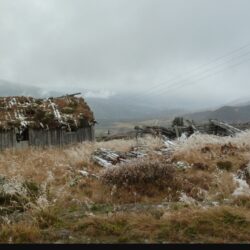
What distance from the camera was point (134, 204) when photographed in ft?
27.7

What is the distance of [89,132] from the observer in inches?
1270

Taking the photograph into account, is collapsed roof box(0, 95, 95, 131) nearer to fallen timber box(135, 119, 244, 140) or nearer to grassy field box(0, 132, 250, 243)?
fallen timber box(135, 119, 244, 140)

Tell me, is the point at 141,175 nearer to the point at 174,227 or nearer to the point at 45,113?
the point at 174,227

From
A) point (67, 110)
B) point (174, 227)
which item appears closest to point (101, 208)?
point (174, 227)

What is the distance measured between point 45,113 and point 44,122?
0.80 meters

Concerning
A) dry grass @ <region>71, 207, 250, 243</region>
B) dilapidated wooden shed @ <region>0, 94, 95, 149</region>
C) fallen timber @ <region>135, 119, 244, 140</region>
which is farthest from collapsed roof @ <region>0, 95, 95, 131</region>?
dry grass @ <region>71, 207, 250, 243</region>

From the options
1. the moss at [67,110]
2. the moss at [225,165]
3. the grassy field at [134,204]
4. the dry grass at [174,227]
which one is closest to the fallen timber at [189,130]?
the moss at [67,110]

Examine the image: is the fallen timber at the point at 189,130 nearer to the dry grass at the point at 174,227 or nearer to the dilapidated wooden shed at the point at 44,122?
the dilapidated wooden shed at the point at 44,122

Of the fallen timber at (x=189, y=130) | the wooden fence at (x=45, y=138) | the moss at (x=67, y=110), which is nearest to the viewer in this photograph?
the wooden fence at (x=45, y=138)

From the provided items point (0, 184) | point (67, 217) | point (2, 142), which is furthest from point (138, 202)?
point (2, 142)

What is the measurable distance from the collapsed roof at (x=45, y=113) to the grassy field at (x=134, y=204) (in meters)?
15.5

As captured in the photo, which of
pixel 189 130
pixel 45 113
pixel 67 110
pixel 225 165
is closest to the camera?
pixel 225 165

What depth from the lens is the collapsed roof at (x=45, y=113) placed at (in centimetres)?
2894
